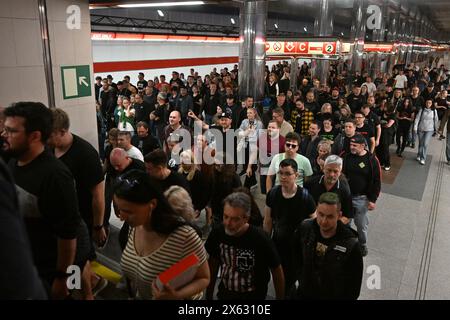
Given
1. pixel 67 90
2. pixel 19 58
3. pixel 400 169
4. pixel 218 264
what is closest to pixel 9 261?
pixel 218 264

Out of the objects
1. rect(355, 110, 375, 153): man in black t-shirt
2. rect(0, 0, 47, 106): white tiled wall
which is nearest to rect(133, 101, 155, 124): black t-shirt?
rect(0, 0, 47, 106): white tiled wall

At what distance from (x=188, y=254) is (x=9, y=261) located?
40.4 inches

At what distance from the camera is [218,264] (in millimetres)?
2861

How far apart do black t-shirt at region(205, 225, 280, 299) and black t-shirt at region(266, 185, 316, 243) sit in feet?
2.63

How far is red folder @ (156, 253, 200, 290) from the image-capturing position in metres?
1.85

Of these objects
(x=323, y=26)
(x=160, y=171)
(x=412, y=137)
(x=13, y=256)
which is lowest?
(x=412, y=137)

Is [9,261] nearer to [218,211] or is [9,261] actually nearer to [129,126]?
[218,211]

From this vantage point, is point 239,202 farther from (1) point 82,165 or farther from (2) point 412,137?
(2) point 412,137

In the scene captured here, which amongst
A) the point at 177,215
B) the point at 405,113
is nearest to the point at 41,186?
the point at 177,215

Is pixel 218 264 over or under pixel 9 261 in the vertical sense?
under

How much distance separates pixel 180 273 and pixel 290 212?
1.84 meters

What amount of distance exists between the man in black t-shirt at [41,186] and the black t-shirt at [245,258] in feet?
3.44

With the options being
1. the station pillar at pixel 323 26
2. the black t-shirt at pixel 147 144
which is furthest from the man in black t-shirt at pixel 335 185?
the station pillar at pixel 323 26

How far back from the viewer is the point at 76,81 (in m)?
5.37
